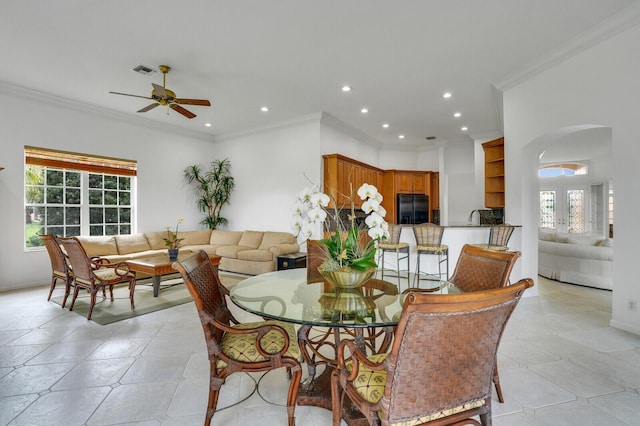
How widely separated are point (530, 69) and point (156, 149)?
671cm

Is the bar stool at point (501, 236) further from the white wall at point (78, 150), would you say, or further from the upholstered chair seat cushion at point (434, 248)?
the white wall at point (78, 150)

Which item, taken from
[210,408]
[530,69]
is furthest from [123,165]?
[530,69]

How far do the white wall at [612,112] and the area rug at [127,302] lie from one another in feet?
16.2

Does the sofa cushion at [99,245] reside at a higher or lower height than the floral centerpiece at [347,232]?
lower

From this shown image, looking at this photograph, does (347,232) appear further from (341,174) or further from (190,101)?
(341,174)

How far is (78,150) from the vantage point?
543cm

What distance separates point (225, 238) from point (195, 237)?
0.67 m

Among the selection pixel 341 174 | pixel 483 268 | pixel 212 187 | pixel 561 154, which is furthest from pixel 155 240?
pixel 561 154

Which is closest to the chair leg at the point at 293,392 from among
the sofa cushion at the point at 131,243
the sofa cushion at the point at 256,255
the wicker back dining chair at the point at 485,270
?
the wicker back dining chair at the point at 485,270

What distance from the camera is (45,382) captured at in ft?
7.14

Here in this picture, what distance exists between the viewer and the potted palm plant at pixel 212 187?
7164 millimetres

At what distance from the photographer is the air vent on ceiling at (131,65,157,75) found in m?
4.02

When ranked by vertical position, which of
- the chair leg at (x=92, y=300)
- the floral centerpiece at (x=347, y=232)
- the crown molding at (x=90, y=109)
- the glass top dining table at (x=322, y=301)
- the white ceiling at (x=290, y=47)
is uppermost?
the white ceiling at (x=290, y=47)

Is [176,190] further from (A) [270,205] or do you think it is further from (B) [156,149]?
(A) [270,205]
